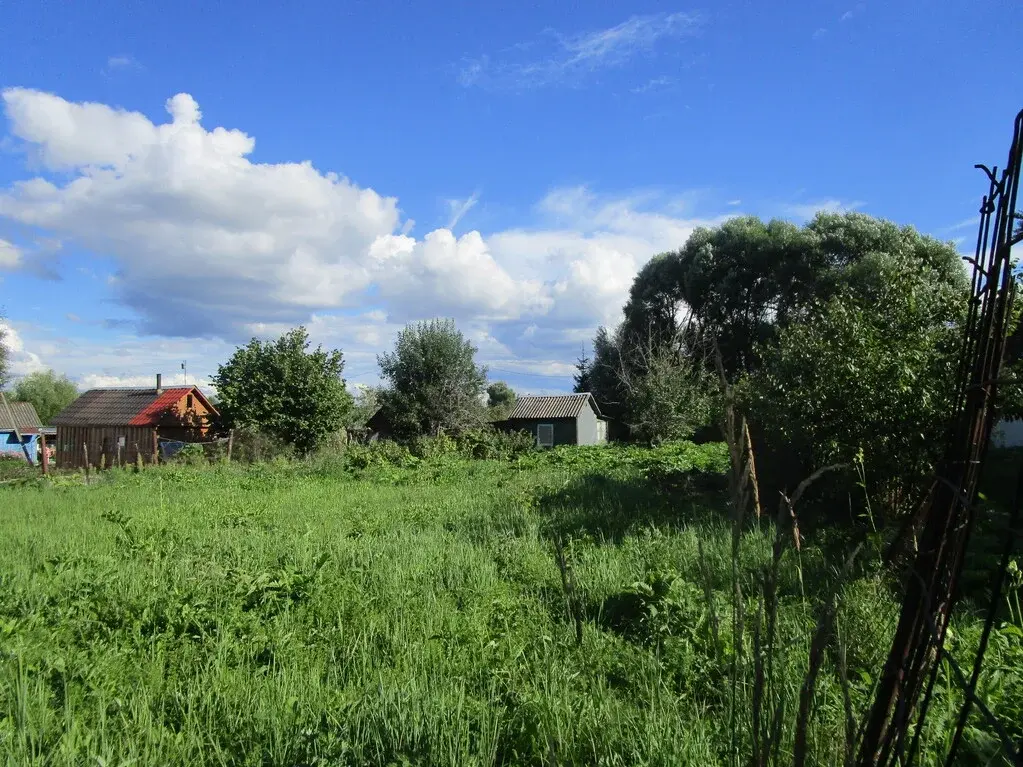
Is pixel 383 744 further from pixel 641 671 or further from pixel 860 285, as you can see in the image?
pixel 860 285

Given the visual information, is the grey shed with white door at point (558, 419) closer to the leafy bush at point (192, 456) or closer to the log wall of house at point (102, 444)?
the log wall of house at point (102, 444)

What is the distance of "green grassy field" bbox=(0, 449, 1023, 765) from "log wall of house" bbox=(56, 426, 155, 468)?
899 inches

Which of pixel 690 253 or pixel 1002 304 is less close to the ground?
pixel 690 253

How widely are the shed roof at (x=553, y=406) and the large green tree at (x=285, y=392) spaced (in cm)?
1452

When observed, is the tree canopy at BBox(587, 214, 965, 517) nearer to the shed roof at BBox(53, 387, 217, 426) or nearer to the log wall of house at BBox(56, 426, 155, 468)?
the shed roof at BBox(53, 387, 217, 426)

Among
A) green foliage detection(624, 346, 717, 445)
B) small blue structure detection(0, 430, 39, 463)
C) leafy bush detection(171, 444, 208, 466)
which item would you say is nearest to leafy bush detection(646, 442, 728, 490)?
green foliage detection(624, 346, 717, 445)

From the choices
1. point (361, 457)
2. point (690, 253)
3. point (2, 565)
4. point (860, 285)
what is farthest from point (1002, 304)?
point (690, 253)

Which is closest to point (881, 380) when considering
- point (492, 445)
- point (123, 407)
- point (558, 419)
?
point (492, 445)

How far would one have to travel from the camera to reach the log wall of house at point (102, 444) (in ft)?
95.1

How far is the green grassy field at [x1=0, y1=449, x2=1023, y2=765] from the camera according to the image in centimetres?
295

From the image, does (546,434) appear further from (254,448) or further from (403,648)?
(403,648)

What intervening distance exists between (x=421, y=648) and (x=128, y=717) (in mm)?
1571

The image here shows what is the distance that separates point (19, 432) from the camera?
3447 centimetres

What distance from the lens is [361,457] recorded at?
21.5 metres
